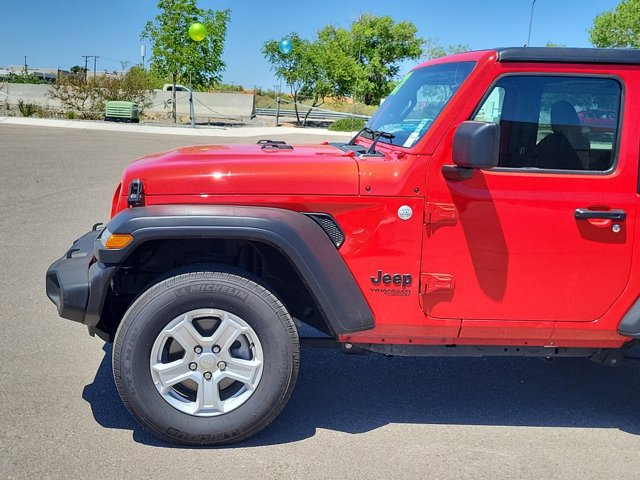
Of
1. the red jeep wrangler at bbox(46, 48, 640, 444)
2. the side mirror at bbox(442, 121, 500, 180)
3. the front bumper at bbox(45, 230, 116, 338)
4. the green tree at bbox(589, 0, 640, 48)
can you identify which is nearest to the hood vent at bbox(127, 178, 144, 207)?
the red jeep wrangler at bbox(46, 48, 640, 444)

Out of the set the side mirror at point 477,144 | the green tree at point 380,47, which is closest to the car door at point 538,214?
the side mirror at point 477,144

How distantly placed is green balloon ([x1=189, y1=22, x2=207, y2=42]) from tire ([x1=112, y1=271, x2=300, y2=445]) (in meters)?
24.5

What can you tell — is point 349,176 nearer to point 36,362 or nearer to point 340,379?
point 340,379

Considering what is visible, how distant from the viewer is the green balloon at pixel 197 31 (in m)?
26.0

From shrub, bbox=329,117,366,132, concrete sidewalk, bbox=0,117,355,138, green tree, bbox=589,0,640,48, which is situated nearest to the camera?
concrete sidewalk, bbox=0,117,355,138

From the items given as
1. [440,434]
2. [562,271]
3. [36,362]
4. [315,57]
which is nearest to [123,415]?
[36,362]

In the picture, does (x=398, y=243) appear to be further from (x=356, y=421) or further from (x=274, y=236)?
(x=356, y=421)

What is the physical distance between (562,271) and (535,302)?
0.67 ft

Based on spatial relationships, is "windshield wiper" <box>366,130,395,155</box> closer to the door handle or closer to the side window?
the side window

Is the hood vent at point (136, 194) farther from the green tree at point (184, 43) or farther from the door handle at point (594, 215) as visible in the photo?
the green tree at point (184, 43)

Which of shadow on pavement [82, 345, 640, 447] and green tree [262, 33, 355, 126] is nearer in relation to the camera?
shadow on pavement [82, 345, 640, 447]

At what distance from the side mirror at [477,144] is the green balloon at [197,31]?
80.7 feet

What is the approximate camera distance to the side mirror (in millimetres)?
3090

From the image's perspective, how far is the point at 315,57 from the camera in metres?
34.5
